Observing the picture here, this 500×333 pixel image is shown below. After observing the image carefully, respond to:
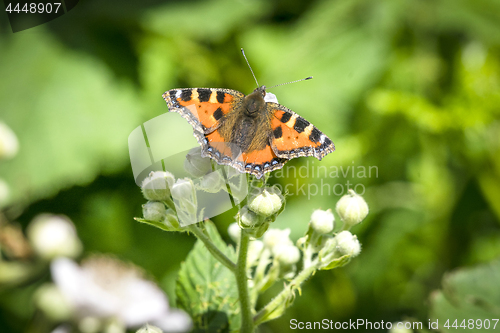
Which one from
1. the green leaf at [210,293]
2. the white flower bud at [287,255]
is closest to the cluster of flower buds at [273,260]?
the white flower bud at [287,255]

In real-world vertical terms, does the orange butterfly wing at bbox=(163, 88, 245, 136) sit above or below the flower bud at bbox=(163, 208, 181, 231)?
above

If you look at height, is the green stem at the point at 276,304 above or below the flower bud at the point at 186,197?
below

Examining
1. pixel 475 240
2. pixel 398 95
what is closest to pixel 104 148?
pixel 398 95

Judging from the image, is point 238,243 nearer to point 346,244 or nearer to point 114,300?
point 346,244

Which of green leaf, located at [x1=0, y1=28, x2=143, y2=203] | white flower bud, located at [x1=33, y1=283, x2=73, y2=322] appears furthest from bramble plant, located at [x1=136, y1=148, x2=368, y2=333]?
green leaf, located at [x1=0, y1=28, x2=143, y2=203]

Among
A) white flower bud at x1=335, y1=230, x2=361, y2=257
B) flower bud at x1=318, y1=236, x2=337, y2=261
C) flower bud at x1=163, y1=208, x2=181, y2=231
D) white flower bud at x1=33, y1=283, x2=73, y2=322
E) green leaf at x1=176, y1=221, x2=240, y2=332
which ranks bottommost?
white flower bud at x1=33, y1=283, x2=73, y2=322

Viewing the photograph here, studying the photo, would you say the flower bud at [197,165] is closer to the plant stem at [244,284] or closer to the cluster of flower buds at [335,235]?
the plant stem at [244,284]

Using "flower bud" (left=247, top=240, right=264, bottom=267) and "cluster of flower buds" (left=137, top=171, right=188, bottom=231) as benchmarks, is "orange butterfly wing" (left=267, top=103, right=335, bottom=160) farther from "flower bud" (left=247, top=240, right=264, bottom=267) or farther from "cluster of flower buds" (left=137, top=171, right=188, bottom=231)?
"flower bud" (left=247, top=240, right=264, bottom=267)
